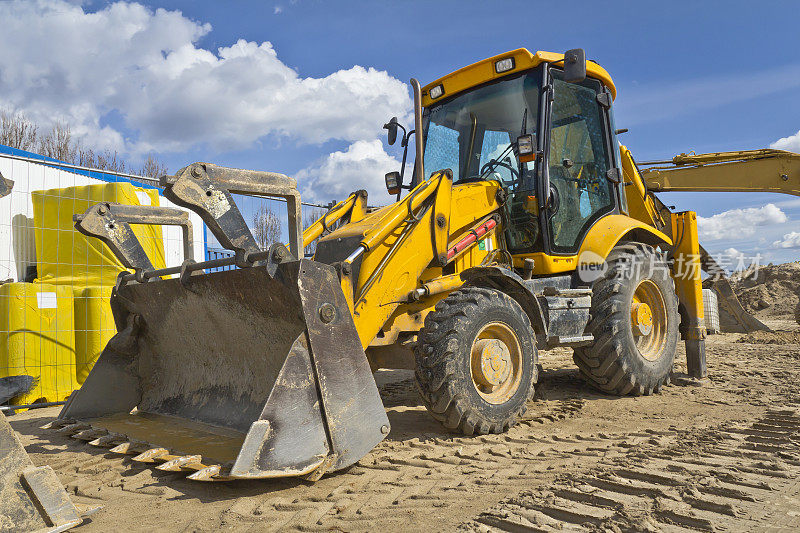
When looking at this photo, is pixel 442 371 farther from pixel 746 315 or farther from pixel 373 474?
pixel 746 315

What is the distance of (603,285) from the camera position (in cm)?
565

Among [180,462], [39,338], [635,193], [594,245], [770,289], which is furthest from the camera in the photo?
[770,289]

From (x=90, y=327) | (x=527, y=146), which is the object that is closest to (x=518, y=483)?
(x=527, y=146)

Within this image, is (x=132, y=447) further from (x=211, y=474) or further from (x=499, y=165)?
(x=499, y=165)

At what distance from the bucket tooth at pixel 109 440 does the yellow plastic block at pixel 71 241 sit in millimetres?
4080

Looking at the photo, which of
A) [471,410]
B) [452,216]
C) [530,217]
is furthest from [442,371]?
[530,217]

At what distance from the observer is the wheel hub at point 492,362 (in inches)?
167

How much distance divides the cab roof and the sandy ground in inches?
120

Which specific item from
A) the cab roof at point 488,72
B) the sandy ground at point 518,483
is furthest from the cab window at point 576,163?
the sandy ground at point 518,483

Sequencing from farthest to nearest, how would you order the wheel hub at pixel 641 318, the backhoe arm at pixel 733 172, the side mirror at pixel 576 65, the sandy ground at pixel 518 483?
the backhoe arm at pixel 733 172 → the wheel hub at pixel 641 318 → the side mirror at pixel 576 65 → the sandy ground at pixel 518 483

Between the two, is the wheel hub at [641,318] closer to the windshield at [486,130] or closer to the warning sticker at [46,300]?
the windshield at [486,130]

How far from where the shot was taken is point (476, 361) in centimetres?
423

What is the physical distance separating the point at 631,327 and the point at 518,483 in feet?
9.78

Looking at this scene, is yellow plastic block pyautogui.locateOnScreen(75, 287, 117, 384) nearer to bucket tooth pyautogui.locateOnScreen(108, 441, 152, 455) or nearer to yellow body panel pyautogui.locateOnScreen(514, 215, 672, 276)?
bucket tooth pyautogui.locateOnScreen(108, 441, 152, 455)
